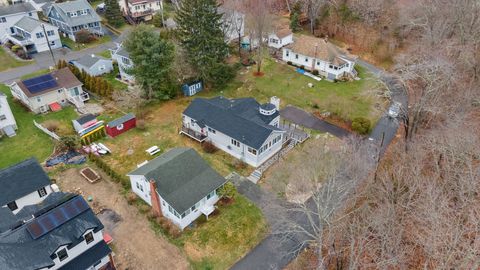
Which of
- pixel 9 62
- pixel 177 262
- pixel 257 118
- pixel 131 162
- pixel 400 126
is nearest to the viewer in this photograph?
pixel 177 262

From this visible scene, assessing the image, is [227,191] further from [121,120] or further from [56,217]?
[121,120]

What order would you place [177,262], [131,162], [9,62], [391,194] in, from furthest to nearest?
[9,62] → [131,162] → [177,262] → [391,194]

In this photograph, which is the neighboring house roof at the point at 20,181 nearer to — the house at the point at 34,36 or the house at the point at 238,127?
the house at the point at 238,127

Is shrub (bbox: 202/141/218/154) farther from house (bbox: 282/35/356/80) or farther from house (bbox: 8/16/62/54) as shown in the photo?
house (bbox: 8/16/62/54)

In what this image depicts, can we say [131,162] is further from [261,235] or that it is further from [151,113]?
[261,235]

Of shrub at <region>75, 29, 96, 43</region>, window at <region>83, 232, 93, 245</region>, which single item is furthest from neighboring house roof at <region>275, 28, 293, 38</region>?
window at <region>83, 232, 93, 245</region>

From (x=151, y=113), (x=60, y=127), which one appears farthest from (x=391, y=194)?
(x=60, y=127)
